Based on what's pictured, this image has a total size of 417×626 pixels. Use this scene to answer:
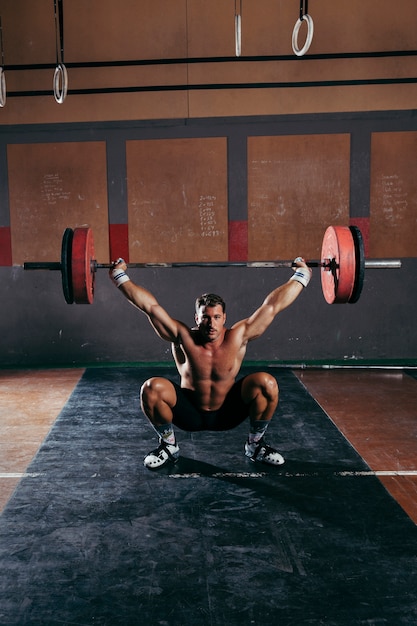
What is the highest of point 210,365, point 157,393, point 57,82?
point 57,82

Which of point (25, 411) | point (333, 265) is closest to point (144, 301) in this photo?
point (333, 265)

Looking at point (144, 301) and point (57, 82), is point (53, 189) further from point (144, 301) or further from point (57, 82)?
point (144, 301)

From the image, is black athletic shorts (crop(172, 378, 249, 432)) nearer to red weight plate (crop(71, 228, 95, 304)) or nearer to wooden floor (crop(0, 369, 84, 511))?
red weight plate (crop(71, 228, 95, 304))

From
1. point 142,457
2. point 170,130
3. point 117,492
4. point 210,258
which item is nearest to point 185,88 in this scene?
point 170,130

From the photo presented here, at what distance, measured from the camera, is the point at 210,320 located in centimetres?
284

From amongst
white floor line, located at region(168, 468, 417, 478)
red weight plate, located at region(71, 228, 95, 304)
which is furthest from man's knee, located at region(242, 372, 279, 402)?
red weight plate, located at region(71, 228, 95, 304)

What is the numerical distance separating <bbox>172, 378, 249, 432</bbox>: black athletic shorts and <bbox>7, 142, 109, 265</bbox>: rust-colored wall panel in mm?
2912

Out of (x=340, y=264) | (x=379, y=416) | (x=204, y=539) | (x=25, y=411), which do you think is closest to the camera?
(x=204, y=539)

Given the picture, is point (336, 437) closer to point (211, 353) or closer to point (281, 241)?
point (211, 353)

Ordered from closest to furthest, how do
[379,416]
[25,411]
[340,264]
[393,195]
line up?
1. [340,264]
2. [379,416]
3. [25,411]
4. [393,195]

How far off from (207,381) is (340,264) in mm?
889

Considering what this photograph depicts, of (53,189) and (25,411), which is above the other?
(53,189)

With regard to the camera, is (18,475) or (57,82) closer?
(18,475)

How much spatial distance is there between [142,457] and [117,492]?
0.46m
